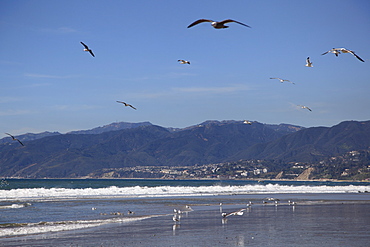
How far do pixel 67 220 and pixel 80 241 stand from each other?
935 cm

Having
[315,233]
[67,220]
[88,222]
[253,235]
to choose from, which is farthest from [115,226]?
[315,233]

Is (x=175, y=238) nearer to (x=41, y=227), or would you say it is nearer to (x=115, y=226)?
(x=115, y=226)

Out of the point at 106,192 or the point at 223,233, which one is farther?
the point at 106,192

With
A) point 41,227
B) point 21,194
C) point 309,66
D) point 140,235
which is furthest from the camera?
point 21,194

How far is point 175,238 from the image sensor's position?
75.2 feet

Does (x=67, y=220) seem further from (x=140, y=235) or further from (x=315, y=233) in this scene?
(x=315, y=233)

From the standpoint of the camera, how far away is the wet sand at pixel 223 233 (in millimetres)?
21581

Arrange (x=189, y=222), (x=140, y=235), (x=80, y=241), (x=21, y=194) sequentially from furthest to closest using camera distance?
(x=21, y=194)
(x=189, y=222)
(x=140, y=235)
(x=80, y=241)

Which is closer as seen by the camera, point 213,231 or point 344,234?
point 344,234

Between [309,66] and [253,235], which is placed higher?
[309,66]

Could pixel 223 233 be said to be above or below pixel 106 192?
below

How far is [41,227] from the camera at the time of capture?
27578 millimetres

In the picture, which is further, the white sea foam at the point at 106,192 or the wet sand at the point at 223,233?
the white sea foam at the point at 106,192

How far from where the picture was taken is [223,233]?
79.7 ft
